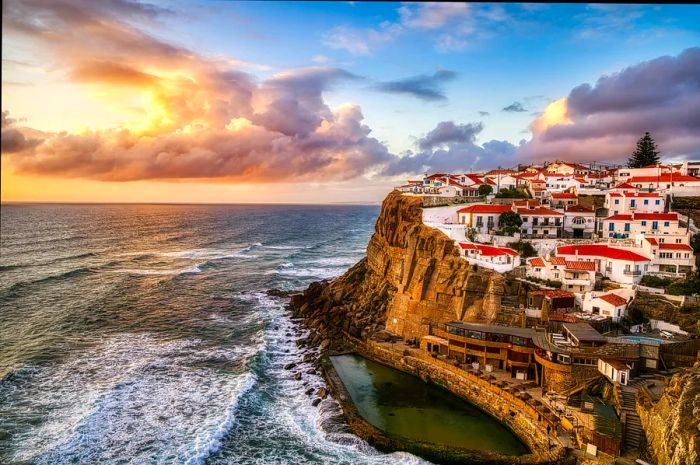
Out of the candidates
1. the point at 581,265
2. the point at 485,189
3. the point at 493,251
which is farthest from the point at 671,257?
the point at 485,189

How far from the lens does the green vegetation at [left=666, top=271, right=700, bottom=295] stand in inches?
1176

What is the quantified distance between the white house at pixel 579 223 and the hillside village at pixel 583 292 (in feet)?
0.30

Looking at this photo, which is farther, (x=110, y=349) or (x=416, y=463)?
(x=110, y=349)

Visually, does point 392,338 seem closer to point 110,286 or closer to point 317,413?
point 317,413

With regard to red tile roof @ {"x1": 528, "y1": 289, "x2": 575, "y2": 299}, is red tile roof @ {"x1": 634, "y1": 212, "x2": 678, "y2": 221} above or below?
above

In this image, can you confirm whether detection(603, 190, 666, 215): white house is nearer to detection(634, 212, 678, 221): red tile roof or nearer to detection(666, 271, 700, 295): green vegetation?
detection(634, 212, 678, 221): red tile roof

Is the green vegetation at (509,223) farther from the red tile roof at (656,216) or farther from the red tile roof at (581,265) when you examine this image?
the red tile roof at (656,216)

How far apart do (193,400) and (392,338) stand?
14543 millimetres

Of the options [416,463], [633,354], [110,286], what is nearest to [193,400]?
[416,463]

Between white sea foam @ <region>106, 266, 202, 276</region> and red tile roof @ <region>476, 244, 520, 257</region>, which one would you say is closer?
red tile roof @ <region>476, 244, 520, 257</region>

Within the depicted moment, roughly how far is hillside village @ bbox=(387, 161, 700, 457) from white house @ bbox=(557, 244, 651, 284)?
70mm

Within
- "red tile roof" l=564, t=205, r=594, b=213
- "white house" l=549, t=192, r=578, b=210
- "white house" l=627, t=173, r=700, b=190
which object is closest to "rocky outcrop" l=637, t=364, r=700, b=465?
"red tile roof" l=564, t=205, r=594, b=213

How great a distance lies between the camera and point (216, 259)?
248ft

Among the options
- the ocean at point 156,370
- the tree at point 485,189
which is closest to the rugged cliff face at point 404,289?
the ocean at point 156,370
